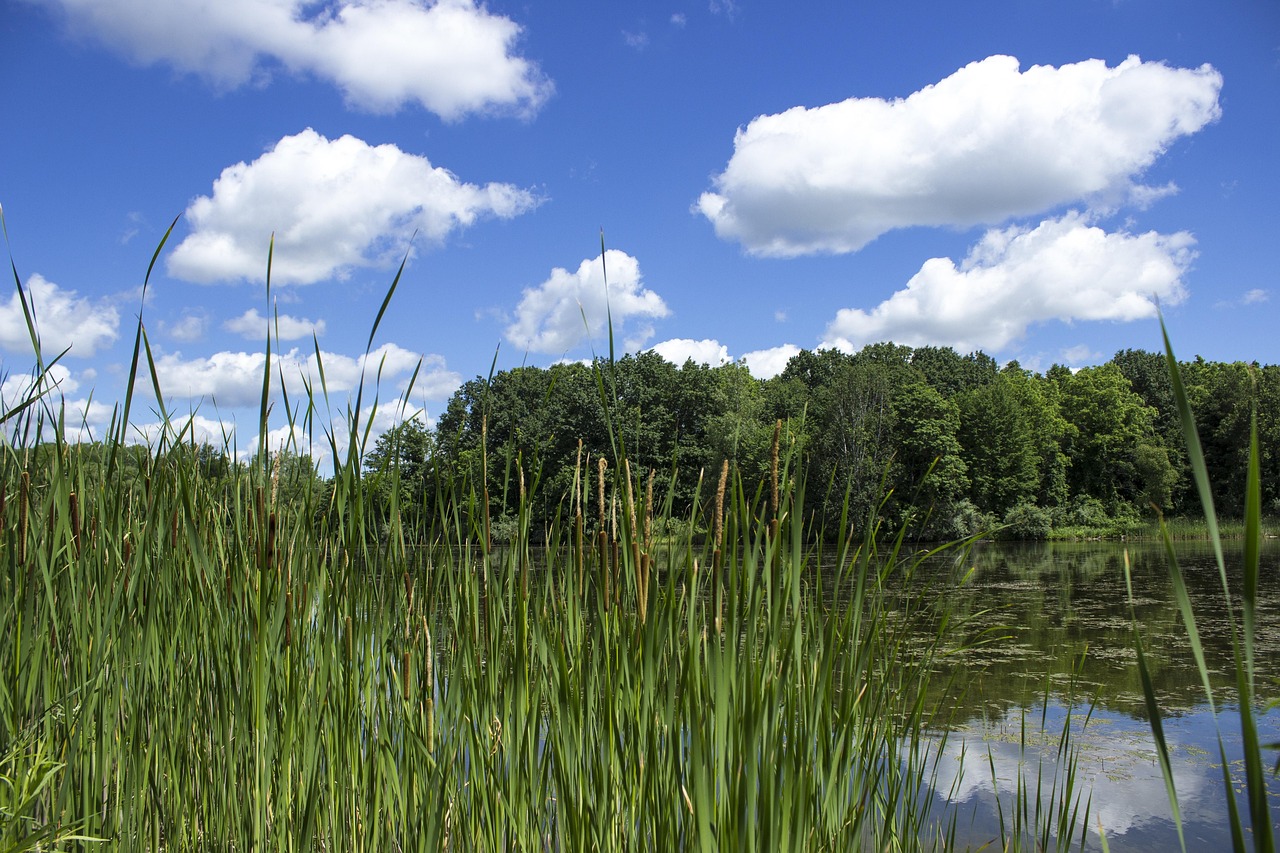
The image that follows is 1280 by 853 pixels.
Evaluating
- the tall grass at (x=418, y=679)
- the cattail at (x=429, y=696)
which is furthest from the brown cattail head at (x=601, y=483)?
the cattail at (x=429, y=696)

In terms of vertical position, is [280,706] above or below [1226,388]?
below

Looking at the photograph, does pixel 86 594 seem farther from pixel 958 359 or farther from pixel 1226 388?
pixel 958 359

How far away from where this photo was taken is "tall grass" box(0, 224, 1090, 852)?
57.0 inches

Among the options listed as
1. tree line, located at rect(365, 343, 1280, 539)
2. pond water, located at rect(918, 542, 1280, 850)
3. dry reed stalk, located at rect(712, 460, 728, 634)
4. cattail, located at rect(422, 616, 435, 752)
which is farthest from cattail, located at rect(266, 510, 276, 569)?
tree line, located at rect(365, 343, 1280, 539)

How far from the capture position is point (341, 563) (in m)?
2.00

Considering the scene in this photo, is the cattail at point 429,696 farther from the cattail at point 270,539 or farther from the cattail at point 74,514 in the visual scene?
the cattail at point 74,514

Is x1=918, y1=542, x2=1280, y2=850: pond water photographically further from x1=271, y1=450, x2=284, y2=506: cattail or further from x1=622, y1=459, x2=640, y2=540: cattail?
x1=271, y1=450, x2=284, y2=506: cattail

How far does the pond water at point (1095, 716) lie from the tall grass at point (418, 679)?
0.46 metres

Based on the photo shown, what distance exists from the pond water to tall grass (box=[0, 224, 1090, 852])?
0.46m

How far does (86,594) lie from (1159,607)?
52.4 feet

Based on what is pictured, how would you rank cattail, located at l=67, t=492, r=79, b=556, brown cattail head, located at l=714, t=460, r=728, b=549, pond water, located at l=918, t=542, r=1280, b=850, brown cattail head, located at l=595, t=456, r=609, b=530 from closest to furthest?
brown cattail head, located at l=714, t=460, r=728, b=549
brown cattail head, located at l=595, t=456, r=609, b=530
cattail, located at l=67, t=492, r=79, b=556
pond water, located at l=918, t=542, r=1280, b=850

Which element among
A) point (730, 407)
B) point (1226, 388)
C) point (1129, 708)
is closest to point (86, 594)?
point (1129, 708)

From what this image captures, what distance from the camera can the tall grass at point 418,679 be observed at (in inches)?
57.0

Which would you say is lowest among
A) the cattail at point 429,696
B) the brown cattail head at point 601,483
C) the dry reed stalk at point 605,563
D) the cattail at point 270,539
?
the cattail at point 429,696
